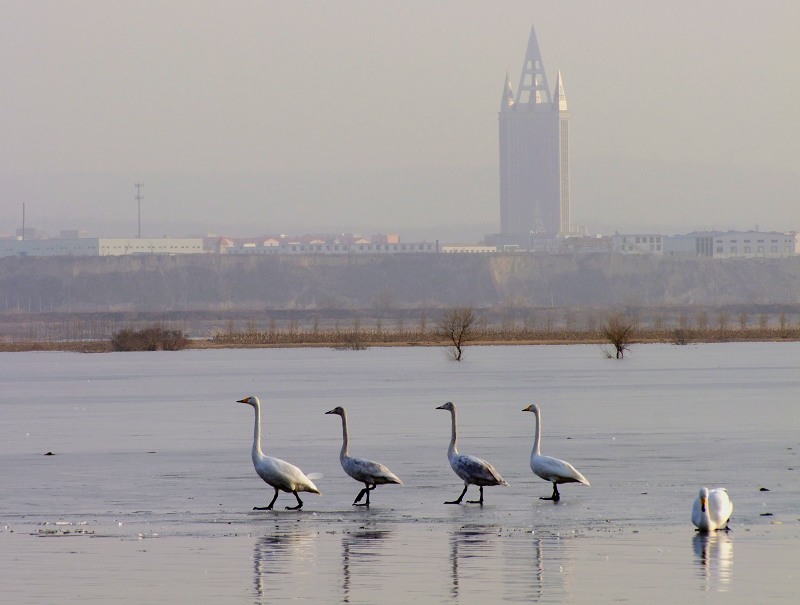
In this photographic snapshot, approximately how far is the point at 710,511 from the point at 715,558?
4.49ft

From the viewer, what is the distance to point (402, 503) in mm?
17422

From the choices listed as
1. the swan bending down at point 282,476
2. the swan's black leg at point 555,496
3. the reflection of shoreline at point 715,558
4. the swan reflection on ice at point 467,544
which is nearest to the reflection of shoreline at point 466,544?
the swan reflection on ice at point 467,544

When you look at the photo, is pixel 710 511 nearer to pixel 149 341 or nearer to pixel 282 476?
pixel 282 476

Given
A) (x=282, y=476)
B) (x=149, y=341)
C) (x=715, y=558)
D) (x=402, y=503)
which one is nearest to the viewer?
(x=715, y=558)

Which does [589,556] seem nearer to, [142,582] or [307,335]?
[142,582]

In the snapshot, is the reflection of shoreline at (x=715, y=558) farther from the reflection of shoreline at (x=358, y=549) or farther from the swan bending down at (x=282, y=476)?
the swan bending down at (x=282, y=476)

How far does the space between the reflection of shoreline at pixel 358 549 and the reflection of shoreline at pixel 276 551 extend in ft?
1.13

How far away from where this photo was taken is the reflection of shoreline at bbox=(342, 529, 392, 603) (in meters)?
12.6

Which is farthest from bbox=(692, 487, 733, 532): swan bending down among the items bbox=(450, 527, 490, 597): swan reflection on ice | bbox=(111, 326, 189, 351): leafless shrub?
bbox=(111, 326, 189, 351): leafless shrub

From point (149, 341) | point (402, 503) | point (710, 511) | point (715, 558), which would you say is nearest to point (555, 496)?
point (402, 503)

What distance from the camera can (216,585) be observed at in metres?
12.1

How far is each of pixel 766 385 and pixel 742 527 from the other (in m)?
28.6

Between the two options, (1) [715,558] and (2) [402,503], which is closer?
(1) [715,558]

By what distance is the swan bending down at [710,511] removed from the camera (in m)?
14.4
